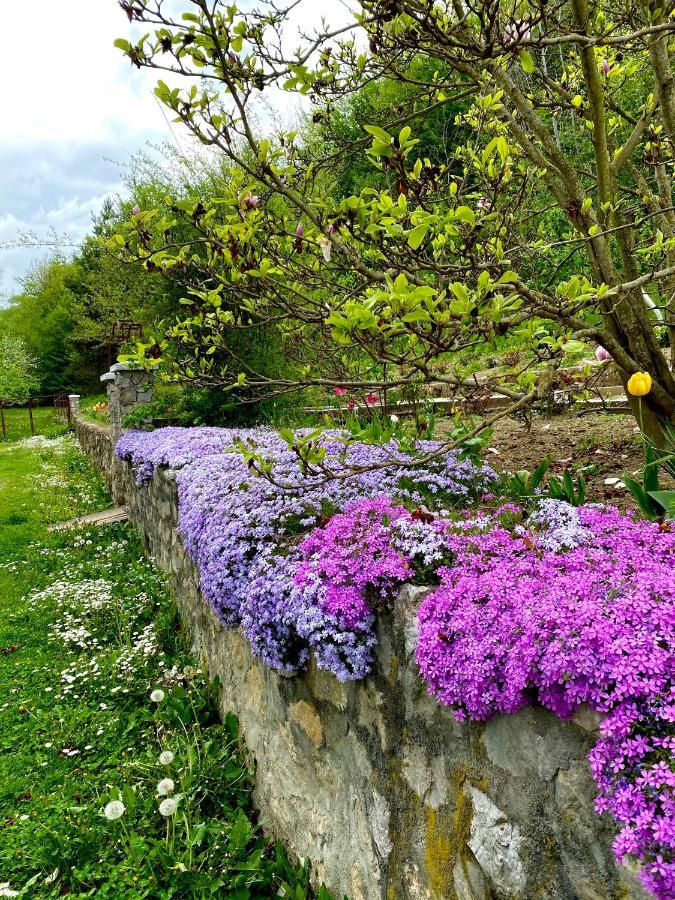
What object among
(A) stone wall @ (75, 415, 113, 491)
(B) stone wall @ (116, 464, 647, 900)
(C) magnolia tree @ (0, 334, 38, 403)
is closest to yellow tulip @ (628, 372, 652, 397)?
(B) stone wall @ (116, 464, 647, 900)

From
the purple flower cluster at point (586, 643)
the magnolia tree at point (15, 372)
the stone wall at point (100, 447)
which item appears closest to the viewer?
the purple flower cluster at point (586, 643)

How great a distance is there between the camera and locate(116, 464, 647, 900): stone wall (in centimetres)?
117

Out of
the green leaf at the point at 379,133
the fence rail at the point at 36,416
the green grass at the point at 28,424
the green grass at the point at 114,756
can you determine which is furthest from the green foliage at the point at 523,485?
the green grass at the point at 28,424

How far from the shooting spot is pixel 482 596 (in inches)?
57.0

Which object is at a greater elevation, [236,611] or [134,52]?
[134,52]

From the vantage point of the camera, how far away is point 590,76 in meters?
2.41

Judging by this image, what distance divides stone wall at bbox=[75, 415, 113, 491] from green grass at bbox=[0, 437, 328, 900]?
146 inches

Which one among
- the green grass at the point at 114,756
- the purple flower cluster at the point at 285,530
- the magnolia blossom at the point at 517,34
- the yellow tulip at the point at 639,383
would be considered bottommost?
the green grass at the point at 114,756

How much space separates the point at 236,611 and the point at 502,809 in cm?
150

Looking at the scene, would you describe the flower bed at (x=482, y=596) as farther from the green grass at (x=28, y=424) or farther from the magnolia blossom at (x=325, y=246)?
the green grass at (x=28, y=424)

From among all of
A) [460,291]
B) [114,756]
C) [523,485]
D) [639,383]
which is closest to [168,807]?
[114,756]

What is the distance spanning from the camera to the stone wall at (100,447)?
30.0 feet

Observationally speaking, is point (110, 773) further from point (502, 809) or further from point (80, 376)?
point (80, 376)

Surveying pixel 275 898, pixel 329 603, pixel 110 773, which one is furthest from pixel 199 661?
→ pixel 329 603
